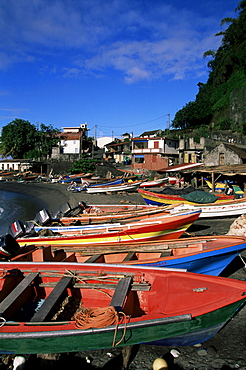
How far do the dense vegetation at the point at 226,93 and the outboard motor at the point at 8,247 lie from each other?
Answer: 149 feet

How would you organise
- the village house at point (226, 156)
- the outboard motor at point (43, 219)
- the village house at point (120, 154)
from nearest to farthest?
the outboard motor at point (43, 219) < the village house at point (226, 156) < the village house at point (120, 154)

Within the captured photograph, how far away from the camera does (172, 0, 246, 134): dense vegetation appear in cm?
4809

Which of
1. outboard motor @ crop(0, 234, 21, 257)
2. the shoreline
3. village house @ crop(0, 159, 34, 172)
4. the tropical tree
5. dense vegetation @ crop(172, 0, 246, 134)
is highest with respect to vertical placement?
dense vegetation @ crop(172, 0, 246, 134)

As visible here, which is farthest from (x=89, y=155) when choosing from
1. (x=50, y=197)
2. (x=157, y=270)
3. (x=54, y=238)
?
(x=157, y=270)

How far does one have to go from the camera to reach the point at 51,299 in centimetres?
487

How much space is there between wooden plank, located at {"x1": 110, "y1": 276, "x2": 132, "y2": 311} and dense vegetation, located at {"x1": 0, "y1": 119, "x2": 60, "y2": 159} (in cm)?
5863

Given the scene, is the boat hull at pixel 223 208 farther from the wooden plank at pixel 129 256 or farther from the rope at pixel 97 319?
the rope at pixel 97 319

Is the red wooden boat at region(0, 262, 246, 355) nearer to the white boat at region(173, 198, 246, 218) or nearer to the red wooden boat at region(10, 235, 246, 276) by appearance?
the red wooden boat at region(10, 235, 246, 276)

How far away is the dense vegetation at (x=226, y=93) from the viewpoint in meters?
48.1

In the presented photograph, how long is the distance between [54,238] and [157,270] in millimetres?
4753

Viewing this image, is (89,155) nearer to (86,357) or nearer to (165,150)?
(165,150)

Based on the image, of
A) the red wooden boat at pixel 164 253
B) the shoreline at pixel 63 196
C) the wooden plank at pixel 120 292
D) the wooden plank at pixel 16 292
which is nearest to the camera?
the wooden plank at pixel 120 292

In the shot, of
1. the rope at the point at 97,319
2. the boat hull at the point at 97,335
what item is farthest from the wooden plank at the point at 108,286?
the boat hull at the point at 97,335

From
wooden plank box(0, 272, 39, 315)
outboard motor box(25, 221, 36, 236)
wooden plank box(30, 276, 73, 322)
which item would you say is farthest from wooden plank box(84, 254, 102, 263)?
outboard motor box(25, 221, 36, 236)
